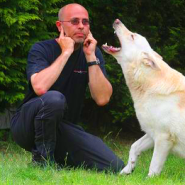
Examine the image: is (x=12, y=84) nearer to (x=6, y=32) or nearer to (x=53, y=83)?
(x=6, y=32)

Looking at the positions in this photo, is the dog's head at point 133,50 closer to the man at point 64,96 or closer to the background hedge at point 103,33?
the man at point 64,96

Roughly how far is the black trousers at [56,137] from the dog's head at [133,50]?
0.81m

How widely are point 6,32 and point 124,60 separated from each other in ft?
6.90

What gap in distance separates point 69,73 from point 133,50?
0.77m

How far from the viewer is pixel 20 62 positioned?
679 cm

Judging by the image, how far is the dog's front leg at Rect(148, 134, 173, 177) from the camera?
15.6 ft

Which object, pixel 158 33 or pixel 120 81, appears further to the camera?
pixel 158 33

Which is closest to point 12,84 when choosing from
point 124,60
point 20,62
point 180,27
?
point 20,62

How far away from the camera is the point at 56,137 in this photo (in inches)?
205

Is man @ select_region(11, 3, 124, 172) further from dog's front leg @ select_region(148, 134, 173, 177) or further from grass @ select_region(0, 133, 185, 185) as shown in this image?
dog's front leg @ select_region(148, 134, 173, 177)

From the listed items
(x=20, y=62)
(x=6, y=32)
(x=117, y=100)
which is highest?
(x=6, y=32)

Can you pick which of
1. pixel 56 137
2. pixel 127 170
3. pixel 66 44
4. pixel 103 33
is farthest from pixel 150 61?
pixel 103 33

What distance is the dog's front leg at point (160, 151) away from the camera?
4.76 meters

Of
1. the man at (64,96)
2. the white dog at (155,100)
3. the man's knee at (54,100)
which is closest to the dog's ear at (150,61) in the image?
the white dog at (155,100)
